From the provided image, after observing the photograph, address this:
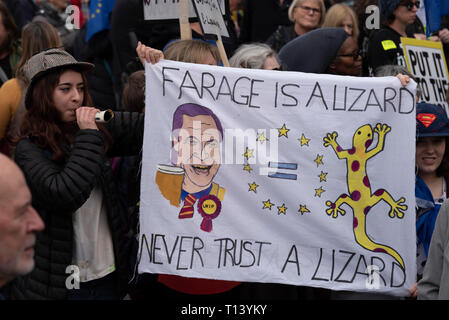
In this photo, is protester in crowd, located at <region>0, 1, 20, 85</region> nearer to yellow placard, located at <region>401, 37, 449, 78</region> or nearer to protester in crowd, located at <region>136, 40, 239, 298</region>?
protester in crowd, located at <region>136, 40, 239, 298</region>

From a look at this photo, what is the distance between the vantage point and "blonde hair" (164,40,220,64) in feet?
15.3

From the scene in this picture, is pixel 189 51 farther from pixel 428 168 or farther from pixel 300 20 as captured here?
pixel 300 20

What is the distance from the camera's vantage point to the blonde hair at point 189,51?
466cm

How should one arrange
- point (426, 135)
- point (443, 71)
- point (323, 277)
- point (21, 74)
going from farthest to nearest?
point (443, 71)
point (21, 74)
point (426, 135)
point (323, 277)

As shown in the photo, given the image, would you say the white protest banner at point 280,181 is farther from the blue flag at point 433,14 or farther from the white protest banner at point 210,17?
the blue flag at point 433,14

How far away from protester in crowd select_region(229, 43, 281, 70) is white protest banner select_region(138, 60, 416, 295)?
3.25 feet

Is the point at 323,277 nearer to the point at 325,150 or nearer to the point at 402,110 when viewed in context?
the point at 325,150

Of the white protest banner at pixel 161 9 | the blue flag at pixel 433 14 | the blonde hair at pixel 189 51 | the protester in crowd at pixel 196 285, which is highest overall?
the blue flag at pixel 433 14

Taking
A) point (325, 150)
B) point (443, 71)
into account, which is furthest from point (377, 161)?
point (443, 71)

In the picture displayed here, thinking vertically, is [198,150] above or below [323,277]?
above

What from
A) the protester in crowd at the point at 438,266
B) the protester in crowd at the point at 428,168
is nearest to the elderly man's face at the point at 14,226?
the protester in crowd at the point at 438,266

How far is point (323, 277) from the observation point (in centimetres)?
428

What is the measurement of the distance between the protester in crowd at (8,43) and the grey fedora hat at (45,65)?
193 cm

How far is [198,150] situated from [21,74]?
163 centimetres
